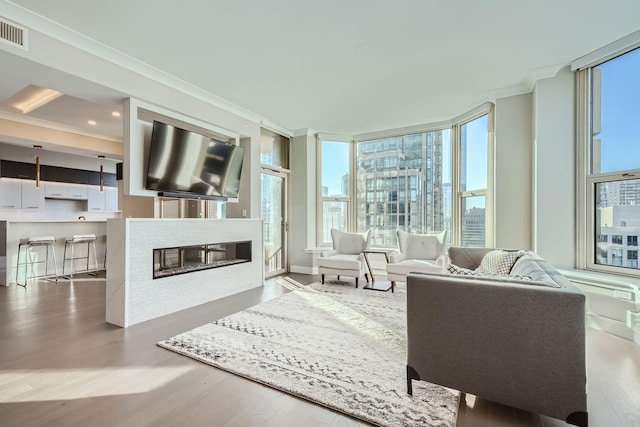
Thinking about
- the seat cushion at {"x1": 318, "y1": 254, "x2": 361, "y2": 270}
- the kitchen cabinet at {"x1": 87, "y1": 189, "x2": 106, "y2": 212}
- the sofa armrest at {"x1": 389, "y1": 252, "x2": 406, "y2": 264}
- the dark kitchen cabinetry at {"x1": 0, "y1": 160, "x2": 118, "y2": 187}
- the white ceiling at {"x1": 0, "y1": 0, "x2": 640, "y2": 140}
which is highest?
the white ceiling at {"x1": 0, "y1": 0, "x2": 640, "y2": 140}

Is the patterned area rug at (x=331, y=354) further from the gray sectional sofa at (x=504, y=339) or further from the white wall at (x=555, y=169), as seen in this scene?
the white wall at (x=555, y=169)

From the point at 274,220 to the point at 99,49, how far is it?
3.62 meters

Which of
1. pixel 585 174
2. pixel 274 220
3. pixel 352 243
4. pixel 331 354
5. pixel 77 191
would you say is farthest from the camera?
pixel 77 191

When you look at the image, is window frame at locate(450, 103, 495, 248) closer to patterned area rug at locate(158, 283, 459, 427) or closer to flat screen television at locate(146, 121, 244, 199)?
patterned area rug at locate(158, 283, 459, 427)

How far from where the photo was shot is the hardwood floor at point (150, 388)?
1.65 meters

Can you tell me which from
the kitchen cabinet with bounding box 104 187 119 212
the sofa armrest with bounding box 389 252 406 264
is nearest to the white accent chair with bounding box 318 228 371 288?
the sofa armrest with bounding box 389 252 406 264

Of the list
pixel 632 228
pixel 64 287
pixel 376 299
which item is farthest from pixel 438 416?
pixel 64 287

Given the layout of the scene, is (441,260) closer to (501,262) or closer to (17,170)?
(501,262)

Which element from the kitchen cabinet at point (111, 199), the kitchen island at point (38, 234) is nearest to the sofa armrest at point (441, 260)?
the kitchen island at point (38, 234)

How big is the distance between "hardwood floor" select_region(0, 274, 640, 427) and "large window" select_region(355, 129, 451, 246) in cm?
290

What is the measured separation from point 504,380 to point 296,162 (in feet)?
16.6

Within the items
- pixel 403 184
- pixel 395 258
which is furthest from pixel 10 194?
pixel 403 184

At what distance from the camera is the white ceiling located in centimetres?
246

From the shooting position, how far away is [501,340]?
1582 mm
